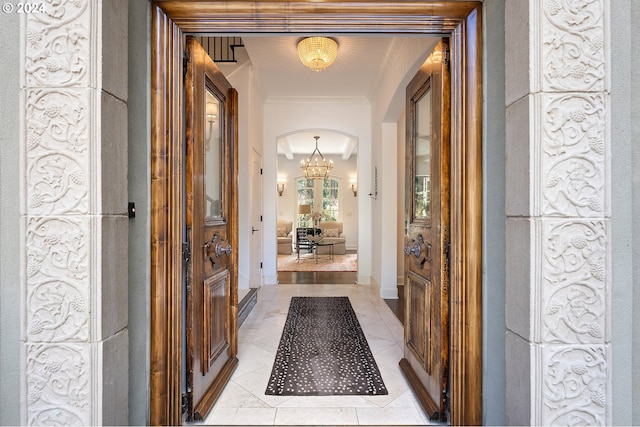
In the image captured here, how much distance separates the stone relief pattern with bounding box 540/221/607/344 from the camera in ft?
4.02

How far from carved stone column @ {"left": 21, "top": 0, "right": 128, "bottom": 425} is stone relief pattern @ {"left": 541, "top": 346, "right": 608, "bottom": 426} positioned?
5.72ft

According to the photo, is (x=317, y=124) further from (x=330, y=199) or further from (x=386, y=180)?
(x=330, y=199)

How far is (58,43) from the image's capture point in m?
1.24

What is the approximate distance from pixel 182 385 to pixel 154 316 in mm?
474

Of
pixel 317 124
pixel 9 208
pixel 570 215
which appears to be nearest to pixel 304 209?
pixel 317 124

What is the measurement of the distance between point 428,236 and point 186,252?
141 centimetres

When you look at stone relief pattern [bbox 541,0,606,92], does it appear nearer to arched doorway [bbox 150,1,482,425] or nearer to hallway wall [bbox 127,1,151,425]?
arched doorway [bbox 150,1,482,425]

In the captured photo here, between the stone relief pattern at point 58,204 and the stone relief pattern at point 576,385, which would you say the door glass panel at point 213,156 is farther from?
the stone relief pattern at point 576,385

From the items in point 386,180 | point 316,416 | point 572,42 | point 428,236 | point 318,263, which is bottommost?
point 318,263

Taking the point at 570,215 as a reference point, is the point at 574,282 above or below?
below

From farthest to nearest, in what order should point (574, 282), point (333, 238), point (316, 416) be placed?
point (333, 238), point (316, 416), point (574, 282)

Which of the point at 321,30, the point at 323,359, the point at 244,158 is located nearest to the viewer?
the point at 321,30

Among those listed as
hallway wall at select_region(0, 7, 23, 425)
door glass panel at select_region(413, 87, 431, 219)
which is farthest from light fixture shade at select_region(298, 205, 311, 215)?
hallway wall at select_region(0, 7, 23, 425)

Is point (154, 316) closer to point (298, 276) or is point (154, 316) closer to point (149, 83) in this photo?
point (149, 83)
